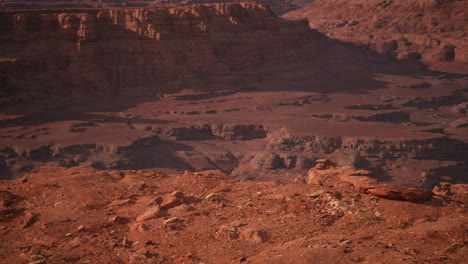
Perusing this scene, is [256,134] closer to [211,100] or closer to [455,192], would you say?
[211,100]

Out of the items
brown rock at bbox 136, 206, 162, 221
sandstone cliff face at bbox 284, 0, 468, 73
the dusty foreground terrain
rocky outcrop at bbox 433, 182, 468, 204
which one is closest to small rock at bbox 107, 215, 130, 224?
the dusty foreground terrain

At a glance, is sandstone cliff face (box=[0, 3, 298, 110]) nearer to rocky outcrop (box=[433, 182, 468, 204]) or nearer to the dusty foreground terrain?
the dusty foreground terrain

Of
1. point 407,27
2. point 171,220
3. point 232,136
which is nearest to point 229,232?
point 171,220

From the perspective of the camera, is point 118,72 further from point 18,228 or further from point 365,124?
point 18,228

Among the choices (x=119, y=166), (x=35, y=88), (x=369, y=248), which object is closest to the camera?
(x=369, y=248)

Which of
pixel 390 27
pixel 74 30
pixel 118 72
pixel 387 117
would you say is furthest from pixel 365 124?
pixel 390 27

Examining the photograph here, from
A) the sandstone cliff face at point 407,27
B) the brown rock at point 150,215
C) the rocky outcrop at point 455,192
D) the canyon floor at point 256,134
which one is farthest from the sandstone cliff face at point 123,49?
the rocky outcrop at point 455,192

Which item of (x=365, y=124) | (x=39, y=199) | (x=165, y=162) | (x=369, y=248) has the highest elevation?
(x=369, y=248)
